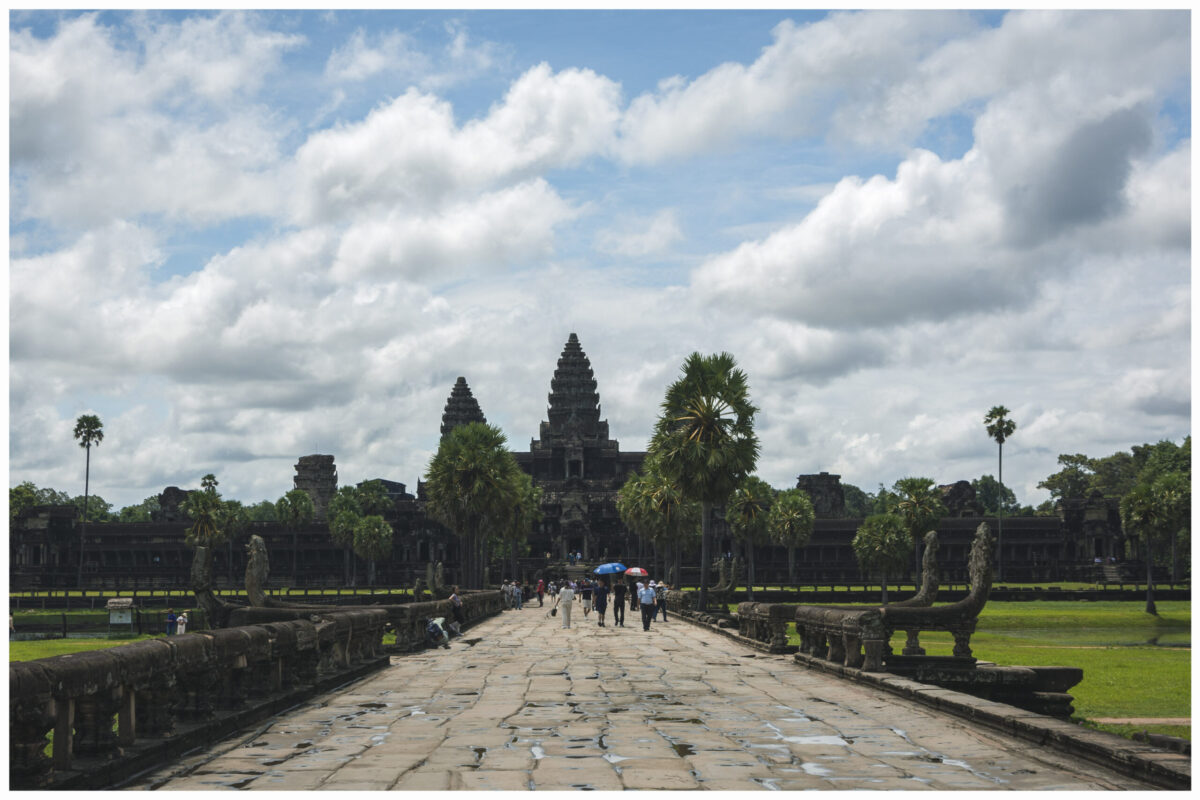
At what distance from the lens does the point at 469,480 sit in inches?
2371

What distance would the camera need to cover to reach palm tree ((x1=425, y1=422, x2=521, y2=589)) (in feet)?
197

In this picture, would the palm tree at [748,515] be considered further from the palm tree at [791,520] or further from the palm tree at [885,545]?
the palm tree at [885,545]

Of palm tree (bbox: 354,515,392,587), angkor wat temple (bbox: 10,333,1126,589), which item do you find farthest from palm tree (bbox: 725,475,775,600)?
palm tree (bbox: 354,515,392,587)

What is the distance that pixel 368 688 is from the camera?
16703mm

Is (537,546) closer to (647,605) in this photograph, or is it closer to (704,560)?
(704,560)

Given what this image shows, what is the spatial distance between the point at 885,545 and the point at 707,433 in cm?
3778

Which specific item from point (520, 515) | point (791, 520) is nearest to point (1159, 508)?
point (791, 520)

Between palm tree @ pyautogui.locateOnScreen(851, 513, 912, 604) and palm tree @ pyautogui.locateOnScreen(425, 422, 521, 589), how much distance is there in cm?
2656

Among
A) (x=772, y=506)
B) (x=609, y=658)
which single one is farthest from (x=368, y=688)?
(x=772, y=506)

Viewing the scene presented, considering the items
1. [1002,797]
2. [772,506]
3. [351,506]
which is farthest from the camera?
[351,506]

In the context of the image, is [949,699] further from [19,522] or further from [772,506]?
[19,522]

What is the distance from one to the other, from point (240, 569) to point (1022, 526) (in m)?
75.8

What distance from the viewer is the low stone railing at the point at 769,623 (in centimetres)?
2309

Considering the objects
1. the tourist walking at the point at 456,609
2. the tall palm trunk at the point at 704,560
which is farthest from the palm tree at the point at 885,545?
the tourist walking at the point at 456,609
